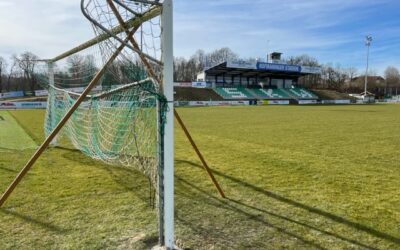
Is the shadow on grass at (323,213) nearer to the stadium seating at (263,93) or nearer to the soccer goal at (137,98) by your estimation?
the soccer goal at (137,98)

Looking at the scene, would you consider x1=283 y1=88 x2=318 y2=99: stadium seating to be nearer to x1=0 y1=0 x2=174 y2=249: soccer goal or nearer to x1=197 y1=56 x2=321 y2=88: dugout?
x1=197 y1=56 x2=321 y2=88: dugout

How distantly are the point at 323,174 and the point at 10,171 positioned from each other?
6601 millimetres

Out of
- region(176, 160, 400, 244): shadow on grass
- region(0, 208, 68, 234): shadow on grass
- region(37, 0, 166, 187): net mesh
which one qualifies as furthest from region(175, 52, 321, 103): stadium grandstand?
region(0, 208, 68, 234): shadow on grass

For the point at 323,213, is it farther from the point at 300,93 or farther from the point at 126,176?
the point at 300,93

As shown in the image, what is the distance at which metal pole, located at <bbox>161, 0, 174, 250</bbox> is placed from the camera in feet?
10.5

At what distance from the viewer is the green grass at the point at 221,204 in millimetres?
3684

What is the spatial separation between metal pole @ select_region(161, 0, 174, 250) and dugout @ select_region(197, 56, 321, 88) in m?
51.9

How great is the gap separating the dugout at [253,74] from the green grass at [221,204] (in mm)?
48348

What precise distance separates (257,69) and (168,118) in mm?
56264

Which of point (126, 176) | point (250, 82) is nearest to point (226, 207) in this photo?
point (126, 176)

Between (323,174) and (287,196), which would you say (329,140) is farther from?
(287,196)

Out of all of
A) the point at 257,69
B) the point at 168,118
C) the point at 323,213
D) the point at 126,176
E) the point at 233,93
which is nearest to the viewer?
Answer: the point at 168,118

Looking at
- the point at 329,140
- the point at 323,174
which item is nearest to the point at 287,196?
the point at 323,174

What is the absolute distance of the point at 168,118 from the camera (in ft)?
11.0
